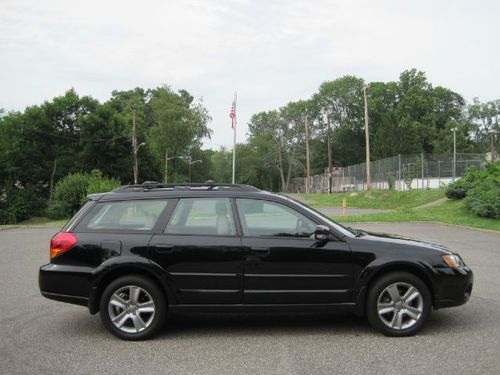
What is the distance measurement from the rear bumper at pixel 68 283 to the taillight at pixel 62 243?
0.15 metres

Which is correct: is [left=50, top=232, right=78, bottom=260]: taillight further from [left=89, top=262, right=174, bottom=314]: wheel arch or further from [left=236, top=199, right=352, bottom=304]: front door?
[left=236, top=199, right=352, bottom=304]: front door

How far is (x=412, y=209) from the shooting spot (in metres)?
27.5

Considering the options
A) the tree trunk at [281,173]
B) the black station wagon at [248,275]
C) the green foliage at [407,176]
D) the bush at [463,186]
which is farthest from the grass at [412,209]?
the tree trunk at [281,173]

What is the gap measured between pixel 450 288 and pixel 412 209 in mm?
22915

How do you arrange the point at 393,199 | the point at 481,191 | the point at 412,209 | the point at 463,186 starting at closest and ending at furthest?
the point at 481,191 < the point at 463,186 < the point at 412,209 < the point at 393,199

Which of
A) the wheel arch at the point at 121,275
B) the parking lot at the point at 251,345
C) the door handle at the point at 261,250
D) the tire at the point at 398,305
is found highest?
the door handle at the point at 261,250

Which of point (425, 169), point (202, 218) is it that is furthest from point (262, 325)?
point (425, 169)

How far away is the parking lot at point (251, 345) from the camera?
4582mm

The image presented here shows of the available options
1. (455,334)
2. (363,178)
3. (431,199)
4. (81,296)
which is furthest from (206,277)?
(363,178)

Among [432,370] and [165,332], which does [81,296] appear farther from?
[432,370]

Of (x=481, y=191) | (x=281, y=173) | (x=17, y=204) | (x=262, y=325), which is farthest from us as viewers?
(x=281, y=173)

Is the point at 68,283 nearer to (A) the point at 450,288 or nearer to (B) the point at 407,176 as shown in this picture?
(A) the point at 450,288

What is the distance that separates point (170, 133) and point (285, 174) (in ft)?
119

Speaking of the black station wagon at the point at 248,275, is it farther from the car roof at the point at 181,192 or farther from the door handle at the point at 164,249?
the car roof at the point at 181,192
